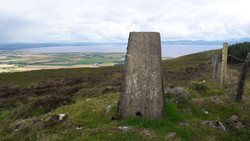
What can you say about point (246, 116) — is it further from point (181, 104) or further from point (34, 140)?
point (34, 140)

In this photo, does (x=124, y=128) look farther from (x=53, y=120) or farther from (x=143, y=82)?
(x=53, y=120)

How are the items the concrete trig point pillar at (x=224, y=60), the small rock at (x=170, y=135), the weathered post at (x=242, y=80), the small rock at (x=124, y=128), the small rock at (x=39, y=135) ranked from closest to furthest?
the small rock at (x=170, y=135), the small rock at (x=124, y=128), the small rock at (x=39, y=135), the weathered post at (x=242, y=80), the concrete trig point pillar at (x=224, y=60)

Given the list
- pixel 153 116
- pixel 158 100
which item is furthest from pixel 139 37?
pixel 153 116

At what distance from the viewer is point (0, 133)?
776cm

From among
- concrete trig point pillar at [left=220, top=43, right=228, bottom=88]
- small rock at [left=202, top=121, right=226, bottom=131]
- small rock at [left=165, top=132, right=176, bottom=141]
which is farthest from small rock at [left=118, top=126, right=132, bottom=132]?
concrete trig point pillar at [left=220, top=43, right=228, bottom=88]

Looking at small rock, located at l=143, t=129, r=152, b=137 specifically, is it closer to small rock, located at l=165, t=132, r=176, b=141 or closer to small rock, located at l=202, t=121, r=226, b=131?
small rock, located at l=165, t=132, r=176, b=141

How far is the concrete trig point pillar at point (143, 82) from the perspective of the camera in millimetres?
6953

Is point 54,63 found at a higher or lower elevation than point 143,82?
lower

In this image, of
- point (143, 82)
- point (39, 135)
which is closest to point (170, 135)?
point (143, 82)

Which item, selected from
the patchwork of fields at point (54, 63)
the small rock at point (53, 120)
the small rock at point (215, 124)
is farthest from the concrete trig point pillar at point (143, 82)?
the patchwork of fields at point (54, 63)

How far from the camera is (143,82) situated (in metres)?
6.99

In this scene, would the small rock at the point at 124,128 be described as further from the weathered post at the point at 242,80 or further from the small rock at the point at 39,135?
the weathered post at the point at 242,80

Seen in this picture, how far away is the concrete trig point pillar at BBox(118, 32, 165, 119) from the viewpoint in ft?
22.8

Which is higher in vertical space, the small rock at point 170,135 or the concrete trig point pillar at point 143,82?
the concrete trig point pillar at point 143,82
